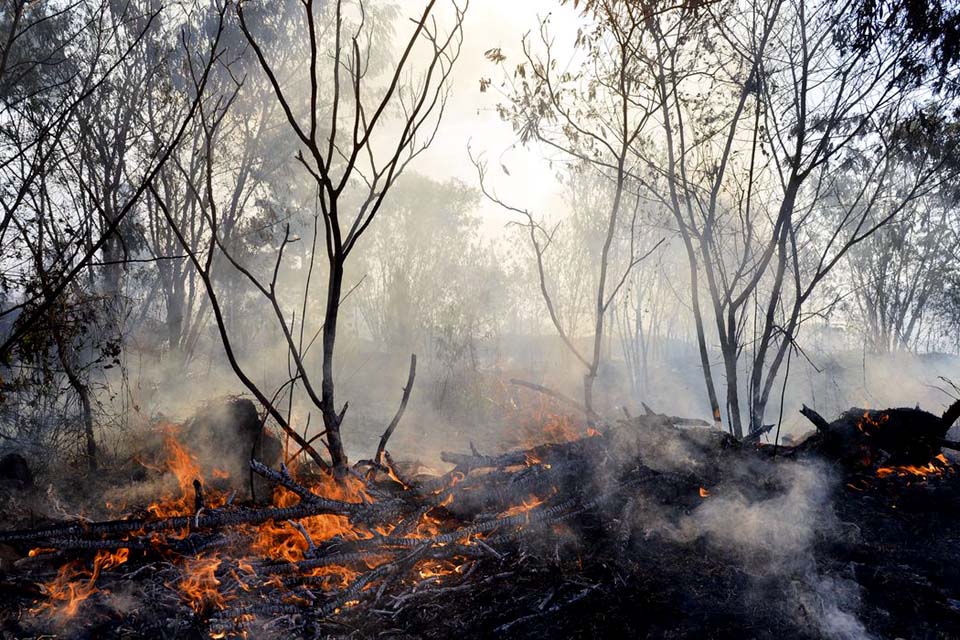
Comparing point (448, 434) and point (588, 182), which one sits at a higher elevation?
point (588, 182)

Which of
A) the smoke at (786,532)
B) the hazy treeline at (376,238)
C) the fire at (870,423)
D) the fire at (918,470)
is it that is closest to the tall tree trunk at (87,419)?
the hazy treeline at (376,238)

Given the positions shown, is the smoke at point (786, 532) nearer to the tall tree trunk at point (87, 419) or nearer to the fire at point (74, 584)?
the fire at point (74, 584)

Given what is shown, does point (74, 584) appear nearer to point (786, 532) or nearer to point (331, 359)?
point (331, 359)

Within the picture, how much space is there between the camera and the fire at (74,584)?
2.78 metres

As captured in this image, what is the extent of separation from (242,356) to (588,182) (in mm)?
17177

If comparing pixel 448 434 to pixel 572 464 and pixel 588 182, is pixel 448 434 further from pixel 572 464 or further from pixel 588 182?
pixel 588 182

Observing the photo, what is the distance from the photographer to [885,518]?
3.66m

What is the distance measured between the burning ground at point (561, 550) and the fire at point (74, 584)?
1 centimetres

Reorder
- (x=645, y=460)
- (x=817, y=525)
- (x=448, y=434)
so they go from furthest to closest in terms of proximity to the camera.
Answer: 1. (x=448, y=434)
2. (x=645, y=460)
3. (x=817, y=525)

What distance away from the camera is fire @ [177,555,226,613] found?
2.89 metres

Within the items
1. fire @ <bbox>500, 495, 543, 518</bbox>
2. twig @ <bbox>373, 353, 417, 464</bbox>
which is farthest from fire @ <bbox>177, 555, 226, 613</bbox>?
fire @ <bbox>500, 495, 543, 518</bbox>

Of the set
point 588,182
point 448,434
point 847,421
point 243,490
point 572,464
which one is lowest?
point 448,434

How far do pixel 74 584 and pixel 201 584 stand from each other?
2.14 ft

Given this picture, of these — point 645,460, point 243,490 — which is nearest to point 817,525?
point 645,460
